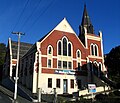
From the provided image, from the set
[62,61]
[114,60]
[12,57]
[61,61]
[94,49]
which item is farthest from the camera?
[12,57]

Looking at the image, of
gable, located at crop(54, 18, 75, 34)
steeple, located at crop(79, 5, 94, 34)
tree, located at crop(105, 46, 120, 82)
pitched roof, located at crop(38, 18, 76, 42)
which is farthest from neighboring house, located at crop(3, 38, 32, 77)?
tree, located at crop(105, 46, 120, 82)

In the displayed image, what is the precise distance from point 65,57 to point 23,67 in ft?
38.5

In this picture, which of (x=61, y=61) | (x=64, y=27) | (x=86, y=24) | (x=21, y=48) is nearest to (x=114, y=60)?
(x=61, y=61)

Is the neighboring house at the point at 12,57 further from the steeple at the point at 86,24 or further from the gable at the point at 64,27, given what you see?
the steeple at the point at 86,24

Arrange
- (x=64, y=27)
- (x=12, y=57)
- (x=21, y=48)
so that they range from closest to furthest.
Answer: (x=64, y=27)
(x=12, y=57)
(x=21, y=48)

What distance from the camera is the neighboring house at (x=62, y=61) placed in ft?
141

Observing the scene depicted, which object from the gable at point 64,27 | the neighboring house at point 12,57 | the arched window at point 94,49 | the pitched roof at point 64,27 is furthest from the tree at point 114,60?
the neighboring house at point 12,57

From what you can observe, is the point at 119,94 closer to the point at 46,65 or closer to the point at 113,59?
the point at 113,59

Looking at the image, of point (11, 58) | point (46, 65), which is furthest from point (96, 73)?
point (11, 58)

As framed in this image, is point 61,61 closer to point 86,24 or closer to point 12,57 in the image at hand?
point 86,24

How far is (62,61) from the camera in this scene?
45.3 meters

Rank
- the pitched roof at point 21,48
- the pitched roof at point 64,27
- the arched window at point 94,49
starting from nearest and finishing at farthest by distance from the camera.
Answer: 1. the pitched roof at point 64,27
2. the arched window at point 94,49
3. the pitched roof at point 21,48

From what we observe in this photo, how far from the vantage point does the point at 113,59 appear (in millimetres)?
41000

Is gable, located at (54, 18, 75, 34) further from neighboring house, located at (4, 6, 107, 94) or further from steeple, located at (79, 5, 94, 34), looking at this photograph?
steeple, located at (79, 5, 94, 34)
